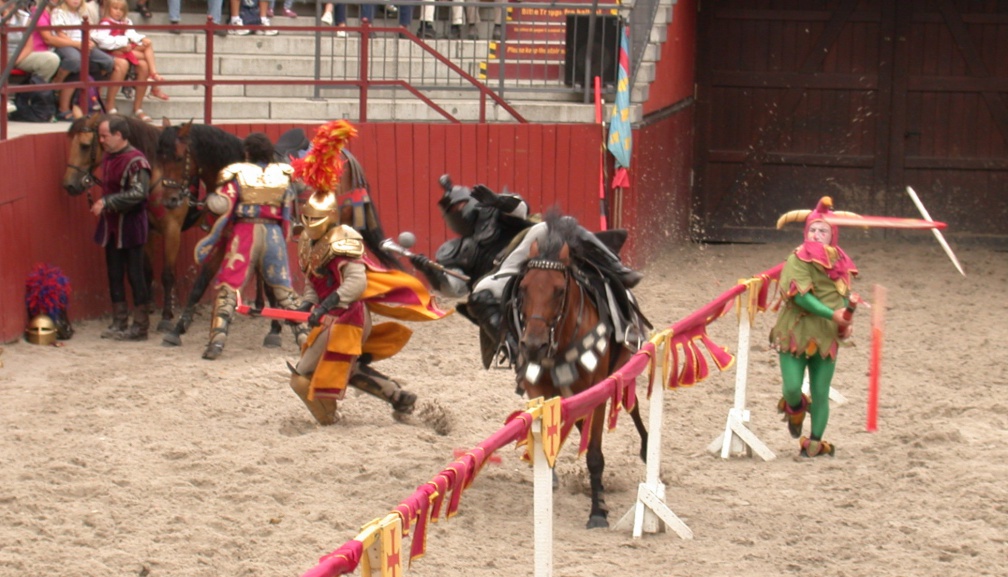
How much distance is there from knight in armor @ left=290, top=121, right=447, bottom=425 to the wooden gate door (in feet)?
29.0

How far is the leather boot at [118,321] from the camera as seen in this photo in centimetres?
1121

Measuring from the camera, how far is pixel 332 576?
3.52m

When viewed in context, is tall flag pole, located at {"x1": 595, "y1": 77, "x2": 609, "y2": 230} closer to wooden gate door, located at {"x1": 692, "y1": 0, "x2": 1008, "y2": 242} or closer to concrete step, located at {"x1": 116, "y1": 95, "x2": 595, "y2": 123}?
concrete step, located at {"x1": 116, "y1": 95, "x2": 595, "y2": 123}

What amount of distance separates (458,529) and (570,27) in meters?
8.27

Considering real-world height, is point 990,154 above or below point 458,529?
above

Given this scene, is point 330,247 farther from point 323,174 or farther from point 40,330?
point 40,330

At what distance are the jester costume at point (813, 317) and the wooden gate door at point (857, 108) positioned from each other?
338 inches

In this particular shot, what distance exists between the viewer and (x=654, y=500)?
6.77 m

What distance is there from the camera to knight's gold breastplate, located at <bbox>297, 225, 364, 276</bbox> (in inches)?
308

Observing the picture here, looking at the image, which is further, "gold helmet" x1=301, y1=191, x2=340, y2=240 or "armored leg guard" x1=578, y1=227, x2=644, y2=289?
"gold helmet" x1=301, y1=191, x2=340, y2=240

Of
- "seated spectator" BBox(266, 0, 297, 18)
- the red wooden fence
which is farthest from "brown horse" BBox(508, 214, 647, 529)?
"seated spectator" BBox(266, 0, 297, 18)

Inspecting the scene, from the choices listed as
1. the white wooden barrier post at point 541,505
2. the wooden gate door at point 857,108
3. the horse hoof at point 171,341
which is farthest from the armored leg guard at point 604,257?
the wooden gate door at point 857,108

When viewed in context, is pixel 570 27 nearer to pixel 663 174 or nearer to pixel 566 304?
pixel 663 174

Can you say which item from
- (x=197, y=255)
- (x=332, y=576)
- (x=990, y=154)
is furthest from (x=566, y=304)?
(x=990, y=154)
